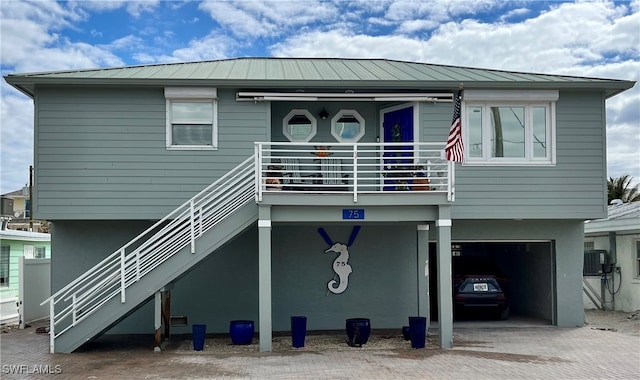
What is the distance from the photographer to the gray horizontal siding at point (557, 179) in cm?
1480

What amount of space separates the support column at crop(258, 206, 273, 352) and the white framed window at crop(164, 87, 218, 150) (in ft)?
8.32

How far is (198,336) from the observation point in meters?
12.9

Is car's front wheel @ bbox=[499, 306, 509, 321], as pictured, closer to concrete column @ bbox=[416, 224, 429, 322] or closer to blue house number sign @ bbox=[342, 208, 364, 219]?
concrete column @ bbox=[416, 224, 429, 322]

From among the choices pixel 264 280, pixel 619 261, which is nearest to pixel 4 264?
pixel 264 280

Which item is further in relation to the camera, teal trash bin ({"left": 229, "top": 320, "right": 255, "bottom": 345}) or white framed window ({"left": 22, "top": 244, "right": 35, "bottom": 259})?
white framed window ({"left": 22, "top": 244, "right": 35, "bottom": 259})

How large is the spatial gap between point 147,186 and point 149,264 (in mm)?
1904

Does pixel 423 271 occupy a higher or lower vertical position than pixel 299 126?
lower

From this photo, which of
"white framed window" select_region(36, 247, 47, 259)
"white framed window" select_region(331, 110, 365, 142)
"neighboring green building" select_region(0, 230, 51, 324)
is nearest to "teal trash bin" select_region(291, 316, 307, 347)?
"white framed window" select_region(331, 110, 365, 142)

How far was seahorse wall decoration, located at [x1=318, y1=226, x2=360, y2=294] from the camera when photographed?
15547 millimetres

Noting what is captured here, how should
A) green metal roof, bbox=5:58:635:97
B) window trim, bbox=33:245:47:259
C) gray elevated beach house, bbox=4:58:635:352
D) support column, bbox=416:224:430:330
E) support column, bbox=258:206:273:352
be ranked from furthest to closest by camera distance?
window trim, bbox=33:245:47:259 → support column, bbox=416:224:430:330 → green metal roof, bbox=5:58:635:97 → gray elevated beach house, bbox=4:58:635:352 → support column, bbox=258:206:273:352

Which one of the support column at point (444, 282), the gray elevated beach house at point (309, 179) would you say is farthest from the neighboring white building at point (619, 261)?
the support column at point (444, 282)

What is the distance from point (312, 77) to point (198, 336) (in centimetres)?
597

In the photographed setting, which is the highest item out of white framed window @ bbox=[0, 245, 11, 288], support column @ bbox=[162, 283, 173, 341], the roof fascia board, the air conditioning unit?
the air conditioning unit

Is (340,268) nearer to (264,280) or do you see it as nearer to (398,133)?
(264,280)
